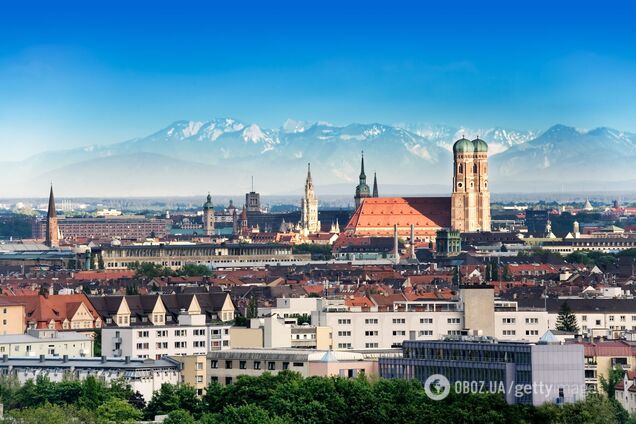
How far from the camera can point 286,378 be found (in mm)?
57531

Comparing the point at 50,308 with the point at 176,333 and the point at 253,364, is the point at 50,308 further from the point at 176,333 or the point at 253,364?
the point at 253,364

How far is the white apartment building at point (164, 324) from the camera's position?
7431cm

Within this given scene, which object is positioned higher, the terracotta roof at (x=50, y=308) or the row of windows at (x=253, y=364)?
the terracotta roof at (x=50, y=308)

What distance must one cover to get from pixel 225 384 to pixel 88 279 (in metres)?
79.7

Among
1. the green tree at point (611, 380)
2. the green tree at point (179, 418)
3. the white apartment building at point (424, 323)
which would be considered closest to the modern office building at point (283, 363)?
the green tree at point (611, 380)

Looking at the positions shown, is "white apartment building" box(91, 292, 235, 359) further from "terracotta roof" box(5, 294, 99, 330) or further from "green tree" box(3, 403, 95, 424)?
"green tree" box(3, 403, 95, 424)

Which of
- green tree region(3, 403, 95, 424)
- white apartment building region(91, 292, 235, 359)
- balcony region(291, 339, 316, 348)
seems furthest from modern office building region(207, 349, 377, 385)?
green tree region(3, 403, 95, 424)

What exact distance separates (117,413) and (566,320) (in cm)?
3528

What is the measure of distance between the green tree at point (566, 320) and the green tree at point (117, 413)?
96.8 ft

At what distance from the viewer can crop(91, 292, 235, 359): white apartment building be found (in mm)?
74312

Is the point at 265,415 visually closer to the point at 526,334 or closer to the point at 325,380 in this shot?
the point at 325,380

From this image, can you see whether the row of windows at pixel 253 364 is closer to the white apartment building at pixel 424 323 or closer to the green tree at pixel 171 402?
the green tree at pixel 171 402

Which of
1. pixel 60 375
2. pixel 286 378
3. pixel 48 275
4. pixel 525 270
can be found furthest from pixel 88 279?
pixel 286 378

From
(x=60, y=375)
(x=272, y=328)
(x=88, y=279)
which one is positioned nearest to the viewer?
(x=60, y=375)
